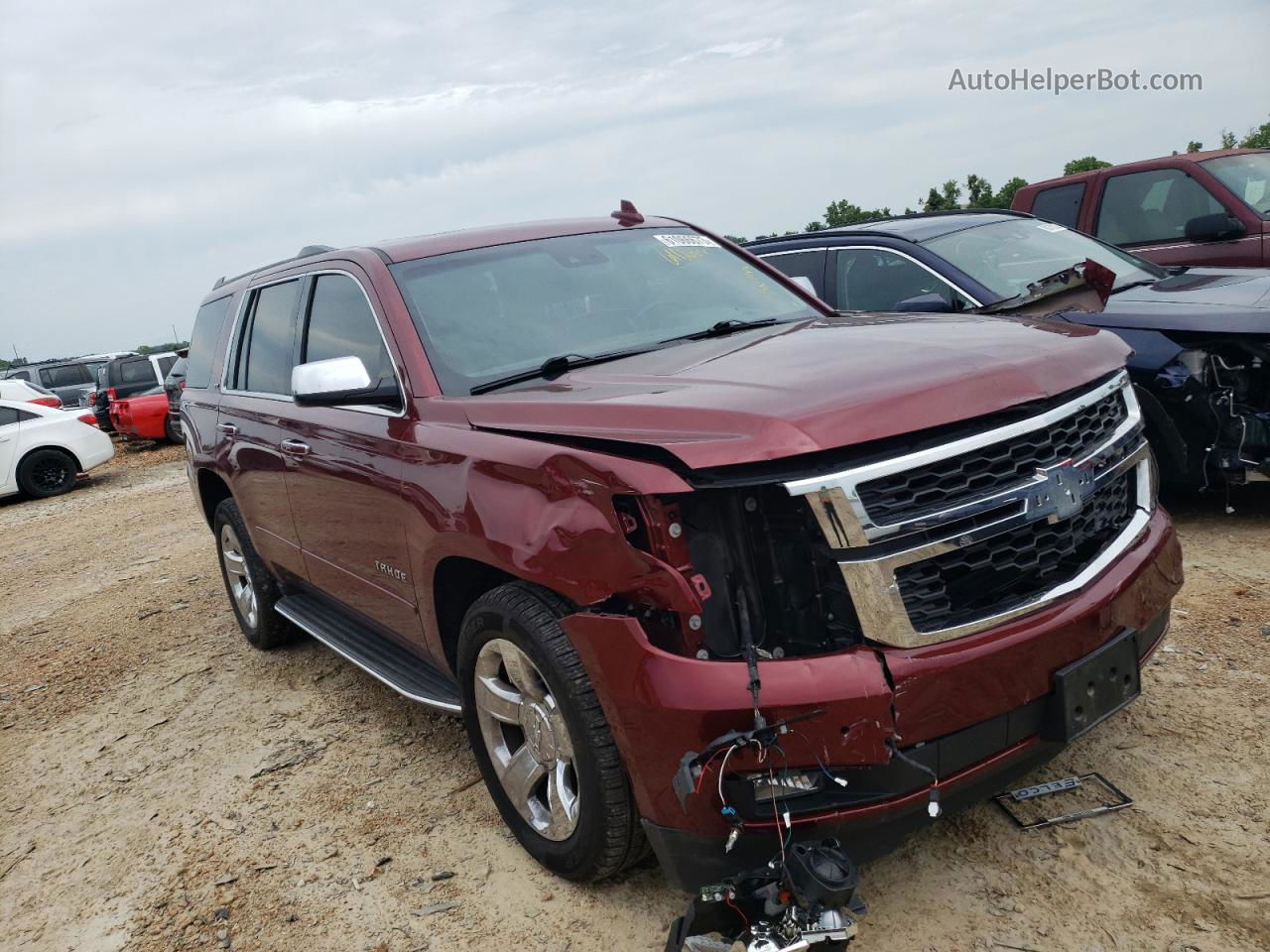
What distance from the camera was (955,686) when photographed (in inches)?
94.2

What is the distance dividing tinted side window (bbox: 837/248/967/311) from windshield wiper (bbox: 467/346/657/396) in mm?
3077

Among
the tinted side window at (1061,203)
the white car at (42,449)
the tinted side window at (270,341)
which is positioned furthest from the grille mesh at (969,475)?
the white car at (42,449)

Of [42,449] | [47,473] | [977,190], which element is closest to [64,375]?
[47,473]

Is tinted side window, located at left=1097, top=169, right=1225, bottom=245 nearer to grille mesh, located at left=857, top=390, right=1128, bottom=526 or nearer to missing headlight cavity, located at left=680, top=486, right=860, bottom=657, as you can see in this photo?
grille mesh, located at left=857, top=390, right=1128, bottom=526

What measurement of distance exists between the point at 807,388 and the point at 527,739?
4.28ft

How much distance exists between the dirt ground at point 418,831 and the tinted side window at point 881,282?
1878 mm

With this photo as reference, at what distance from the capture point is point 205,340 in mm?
5898

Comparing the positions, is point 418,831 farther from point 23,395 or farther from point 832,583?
point 23,395

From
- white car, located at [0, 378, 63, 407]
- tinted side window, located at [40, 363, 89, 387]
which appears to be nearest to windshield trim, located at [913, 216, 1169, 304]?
white car, located at [0, 378, 63, 407]

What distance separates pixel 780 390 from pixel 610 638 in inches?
28.2

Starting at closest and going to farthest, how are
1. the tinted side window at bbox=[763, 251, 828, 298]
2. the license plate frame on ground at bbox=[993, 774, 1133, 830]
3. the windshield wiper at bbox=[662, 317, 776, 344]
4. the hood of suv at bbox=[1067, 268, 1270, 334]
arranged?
the license plate frame on ground at bbox=[993, 774, 1133, 830] → the windshield wiper at bbox=[662, 317, 776, 344] → the hood of suv at bbox=[1067, 268, 1270, 334] → the tinted side window at bbox=[763, 251, 828, 298]

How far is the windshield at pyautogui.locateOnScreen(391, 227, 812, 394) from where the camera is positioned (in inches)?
139

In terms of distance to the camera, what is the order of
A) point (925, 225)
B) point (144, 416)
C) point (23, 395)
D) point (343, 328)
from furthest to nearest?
point (144, 416), point (23, 395), point (925, 225), point (343, 328)

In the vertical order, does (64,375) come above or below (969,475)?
below
